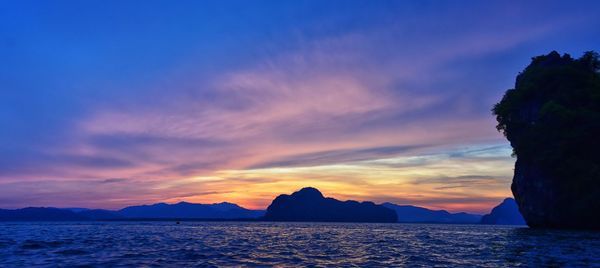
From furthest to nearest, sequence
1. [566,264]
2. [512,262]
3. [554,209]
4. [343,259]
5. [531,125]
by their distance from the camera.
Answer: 1. [531,125]
2. [554,209]
3. [343,259]
4. [512,262]
5. [566,264]

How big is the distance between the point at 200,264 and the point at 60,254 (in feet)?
49.3

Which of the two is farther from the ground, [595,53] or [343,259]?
[595,53]

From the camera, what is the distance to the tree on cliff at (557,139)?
7250 centimetres

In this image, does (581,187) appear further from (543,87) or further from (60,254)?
(60,254)

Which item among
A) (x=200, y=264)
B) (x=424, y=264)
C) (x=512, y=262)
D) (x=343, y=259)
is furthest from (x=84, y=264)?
(x=512, y=262)

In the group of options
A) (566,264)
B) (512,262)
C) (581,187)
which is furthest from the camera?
(581,187)

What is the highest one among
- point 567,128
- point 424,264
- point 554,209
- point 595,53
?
point 595,53

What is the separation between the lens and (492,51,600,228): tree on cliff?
238 ft

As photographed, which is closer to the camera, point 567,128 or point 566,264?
point 566,264

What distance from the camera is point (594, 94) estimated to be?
7344cm

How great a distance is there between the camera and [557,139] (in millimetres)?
75812

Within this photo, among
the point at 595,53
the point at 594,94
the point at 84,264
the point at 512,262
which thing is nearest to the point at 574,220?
the point at 594,94

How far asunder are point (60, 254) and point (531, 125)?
82106 millimetres

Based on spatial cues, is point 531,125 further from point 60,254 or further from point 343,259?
point 60,254
